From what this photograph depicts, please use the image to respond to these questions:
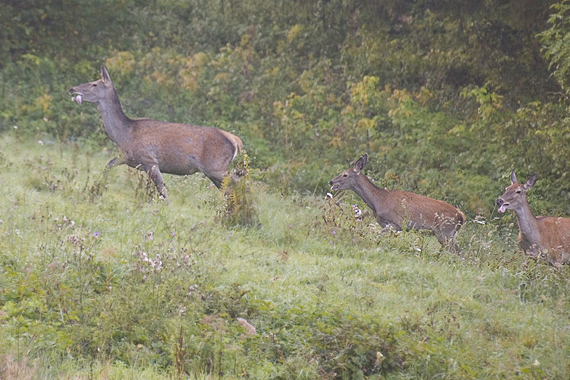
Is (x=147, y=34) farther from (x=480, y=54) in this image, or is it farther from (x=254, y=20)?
(x=480, y=54)

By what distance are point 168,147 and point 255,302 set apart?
4825 millimetres

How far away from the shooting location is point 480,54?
1697 cm

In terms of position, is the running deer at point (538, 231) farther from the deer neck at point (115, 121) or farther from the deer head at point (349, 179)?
the deer neck at point (115, 121)

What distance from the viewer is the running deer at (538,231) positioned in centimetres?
962

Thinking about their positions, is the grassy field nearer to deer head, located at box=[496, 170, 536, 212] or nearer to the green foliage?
the green foliage

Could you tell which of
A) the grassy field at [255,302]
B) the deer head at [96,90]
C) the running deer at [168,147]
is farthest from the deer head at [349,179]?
the deer head at [96,90]

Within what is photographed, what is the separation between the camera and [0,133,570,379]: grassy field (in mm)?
5984

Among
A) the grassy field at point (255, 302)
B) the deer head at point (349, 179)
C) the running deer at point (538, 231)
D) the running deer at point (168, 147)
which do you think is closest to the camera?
the grassy field at point (255, 302)

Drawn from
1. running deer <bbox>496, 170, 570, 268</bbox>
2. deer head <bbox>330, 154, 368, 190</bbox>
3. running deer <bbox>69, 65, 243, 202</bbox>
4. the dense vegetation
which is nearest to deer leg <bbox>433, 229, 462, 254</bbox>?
the dense vegetation

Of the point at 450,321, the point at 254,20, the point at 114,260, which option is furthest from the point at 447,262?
the point at 254,20

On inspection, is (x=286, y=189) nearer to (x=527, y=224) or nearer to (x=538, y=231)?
(x=527, y=224)

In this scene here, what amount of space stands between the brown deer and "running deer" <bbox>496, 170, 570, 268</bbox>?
74 cm

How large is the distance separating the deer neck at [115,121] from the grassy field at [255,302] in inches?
72.0

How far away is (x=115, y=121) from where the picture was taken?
11.7 m
